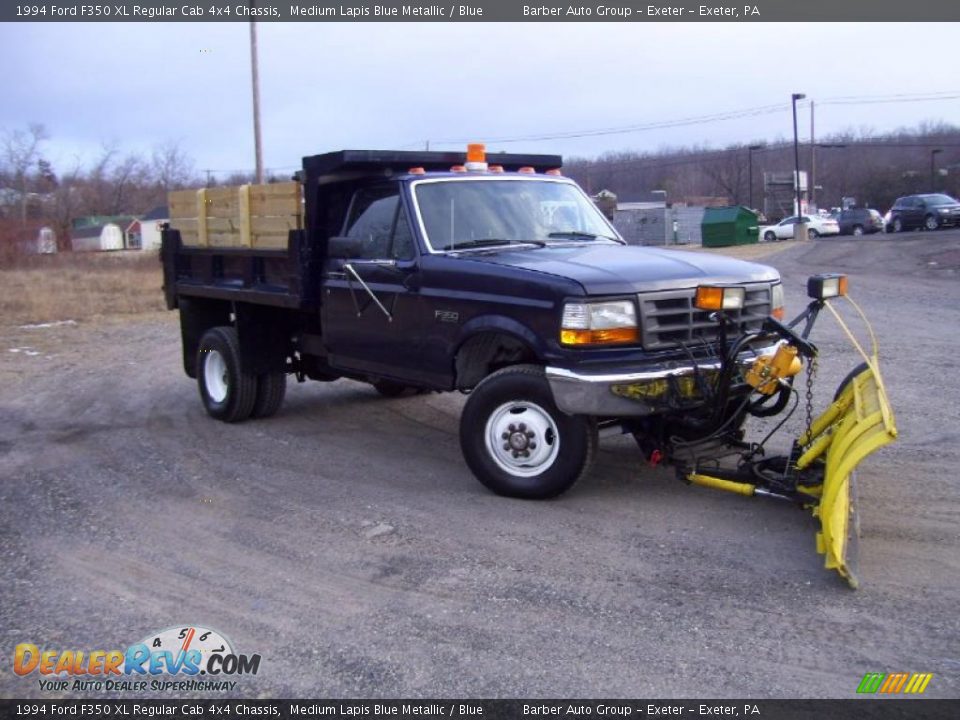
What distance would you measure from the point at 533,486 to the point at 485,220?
6.60 feet

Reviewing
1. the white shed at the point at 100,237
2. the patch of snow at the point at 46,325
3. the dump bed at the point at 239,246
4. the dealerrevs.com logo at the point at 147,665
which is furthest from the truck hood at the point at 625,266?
the white shed at the point at 100,237

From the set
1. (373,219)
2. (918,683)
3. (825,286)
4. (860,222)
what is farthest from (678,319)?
(860,222)

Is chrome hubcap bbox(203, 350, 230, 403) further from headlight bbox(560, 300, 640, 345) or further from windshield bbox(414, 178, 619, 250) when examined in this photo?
headlight bbox(560, 300, 640, 345)

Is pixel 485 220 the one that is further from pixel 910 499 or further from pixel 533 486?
pixel 910 499

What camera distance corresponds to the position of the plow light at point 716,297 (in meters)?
5.39

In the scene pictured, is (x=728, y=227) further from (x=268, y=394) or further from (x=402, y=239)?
(x=402, y=239)

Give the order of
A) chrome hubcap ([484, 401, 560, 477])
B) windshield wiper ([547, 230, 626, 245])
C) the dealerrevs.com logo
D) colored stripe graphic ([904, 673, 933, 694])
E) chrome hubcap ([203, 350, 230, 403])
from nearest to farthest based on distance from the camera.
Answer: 1. colored stripe graphic ([904, 673, 933, 694])
2. the dealerrevs.com logo
3. chrome hubcap ([484, 401, 560, 477])
4. windshield wiper ([547, 230, 626, 245])
5. chrome hubcap ([203, 350, 230, 403])

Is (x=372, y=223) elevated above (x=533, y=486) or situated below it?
above

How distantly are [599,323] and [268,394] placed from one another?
14.0 ft

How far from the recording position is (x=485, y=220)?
6.86m

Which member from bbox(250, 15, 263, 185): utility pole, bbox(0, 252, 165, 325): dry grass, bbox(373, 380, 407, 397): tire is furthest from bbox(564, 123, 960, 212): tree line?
bbox(373, 380, 407, 397): tire

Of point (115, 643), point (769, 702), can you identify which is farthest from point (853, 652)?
point (115, 643)

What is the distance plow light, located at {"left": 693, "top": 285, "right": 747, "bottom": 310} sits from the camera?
539cm

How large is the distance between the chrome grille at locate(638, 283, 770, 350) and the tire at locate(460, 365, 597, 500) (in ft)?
2.15
